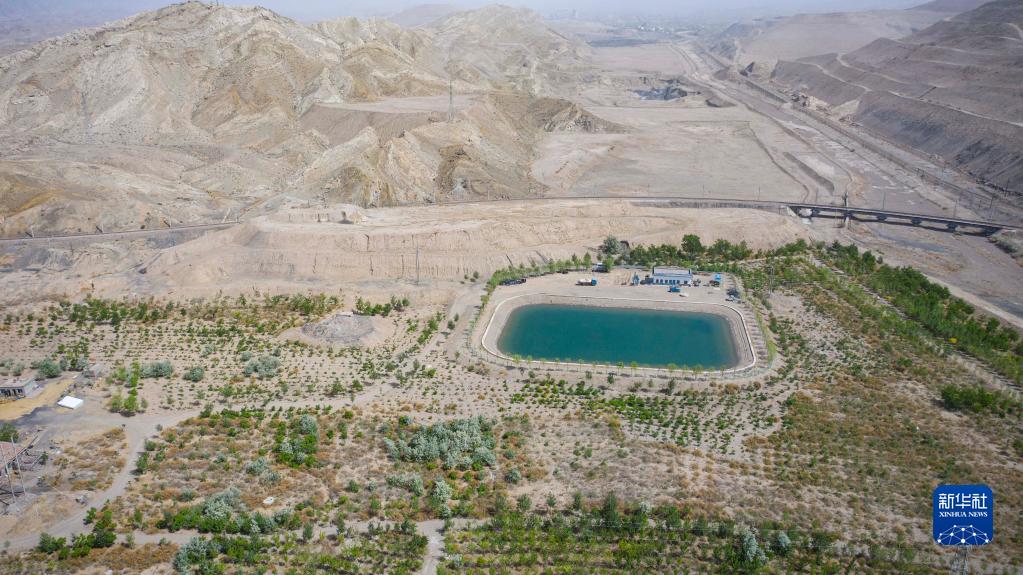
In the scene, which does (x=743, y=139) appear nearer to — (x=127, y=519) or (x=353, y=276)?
(x=353, y=276)

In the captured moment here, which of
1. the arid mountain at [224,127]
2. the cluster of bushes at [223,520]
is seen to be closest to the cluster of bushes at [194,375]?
the cluster of bushes at [223,520]

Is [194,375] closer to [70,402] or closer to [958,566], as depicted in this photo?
[70,402]

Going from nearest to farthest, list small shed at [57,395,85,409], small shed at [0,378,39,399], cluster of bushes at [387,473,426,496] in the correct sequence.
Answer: cluster of bushes at [387,473,426,496] < small shed at [57,395,85,409] < small shed at [0,378,39,399]

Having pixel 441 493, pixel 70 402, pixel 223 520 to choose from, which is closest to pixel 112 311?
pixel 70 402

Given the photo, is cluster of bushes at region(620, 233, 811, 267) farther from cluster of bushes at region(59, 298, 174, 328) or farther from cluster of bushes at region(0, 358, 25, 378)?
cluster of bushes at region(0, 358, 25, 378)

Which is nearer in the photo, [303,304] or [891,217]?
[303,304]

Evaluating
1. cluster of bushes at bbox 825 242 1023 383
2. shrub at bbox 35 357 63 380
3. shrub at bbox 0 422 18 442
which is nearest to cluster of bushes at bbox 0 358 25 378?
shrub at bbox 35 357 63 380
